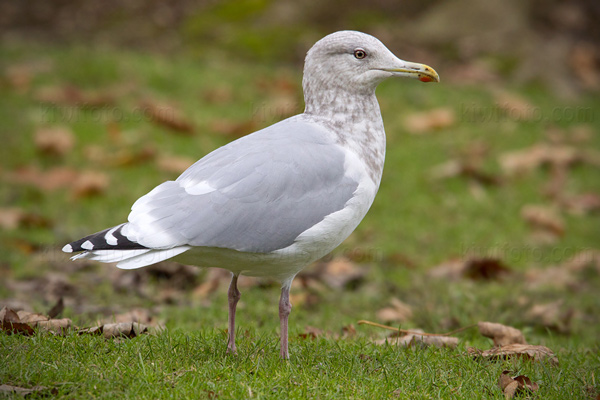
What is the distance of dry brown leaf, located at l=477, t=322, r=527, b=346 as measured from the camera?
457cm

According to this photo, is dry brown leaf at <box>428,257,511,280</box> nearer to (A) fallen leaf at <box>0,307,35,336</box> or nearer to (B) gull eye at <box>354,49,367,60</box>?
(B) gull eye at <box>354,49,367,60</box>

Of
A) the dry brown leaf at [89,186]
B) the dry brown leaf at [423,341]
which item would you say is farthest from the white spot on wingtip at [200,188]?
the dry brown leaf at [89,186]

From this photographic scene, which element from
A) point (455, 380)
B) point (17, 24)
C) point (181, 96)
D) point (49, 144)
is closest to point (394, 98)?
point (181, 96)

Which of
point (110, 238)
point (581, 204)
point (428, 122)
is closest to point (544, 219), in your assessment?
point (581, 204)

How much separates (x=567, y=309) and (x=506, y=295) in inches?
19.9

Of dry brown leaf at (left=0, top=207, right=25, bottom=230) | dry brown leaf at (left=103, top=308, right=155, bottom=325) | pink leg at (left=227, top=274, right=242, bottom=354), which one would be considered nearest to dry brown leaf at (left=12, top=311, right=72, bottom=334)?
dry brown leaf at (left=103, top=308, right=155, bottom=325)

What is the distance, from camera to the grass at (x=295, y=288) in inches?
137

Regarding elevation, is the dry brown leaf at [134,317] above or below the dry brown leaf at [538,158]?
above

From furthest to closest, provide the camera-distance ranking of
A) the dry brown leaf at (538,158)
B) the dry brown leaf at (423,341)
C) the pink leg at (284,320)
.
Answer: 1. the dry brown leaf at (538,158)
2. the dry brown leaf at (423,341)
3. the pink leg at (284,320)

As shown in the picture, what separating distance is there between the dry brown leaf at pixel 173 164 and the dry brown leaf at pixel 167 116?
93 cm

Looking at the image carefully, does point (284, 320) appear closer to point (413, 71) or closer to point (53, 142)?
point (413, 71)

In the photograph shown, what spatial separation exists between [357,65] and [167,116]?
6.20m

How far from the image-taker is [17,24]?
15.4m

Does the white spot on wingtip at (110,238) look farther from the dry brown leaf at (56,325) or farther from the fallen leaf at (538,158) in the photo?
the fallen leaf at (538,158)
